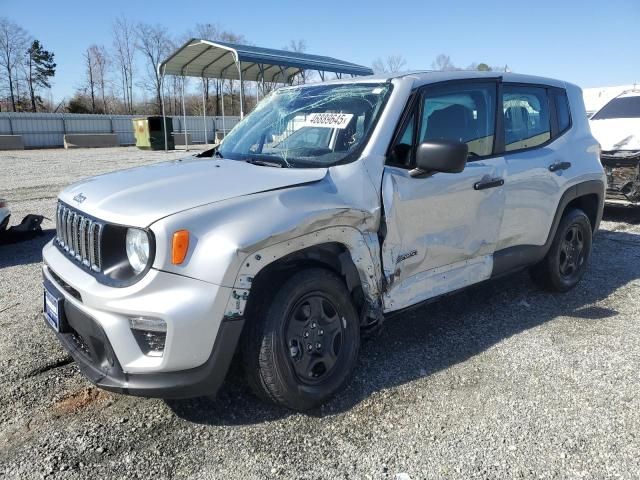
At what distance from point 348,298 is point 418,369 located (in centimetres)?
79

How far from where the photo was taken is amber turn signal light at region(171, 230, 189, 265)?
7.52ft

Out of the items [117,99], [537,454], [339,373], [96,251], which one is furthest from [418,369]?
[117,99]

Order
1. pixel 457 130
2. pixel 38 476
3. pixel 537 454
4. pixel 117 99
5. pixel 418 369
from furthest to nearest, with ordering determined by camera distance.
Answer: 1. pixel 117 99
2. pixel 457 130
3. pixel 418 369
4. pixel 537 454
5. pixel 38 476

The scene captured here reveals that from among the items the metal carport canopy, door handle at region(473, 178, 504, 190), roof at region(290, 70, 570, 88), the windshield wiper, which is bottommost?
door handle at region(473, 178, 504, 190)

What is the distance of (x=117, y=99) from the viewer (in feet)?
179

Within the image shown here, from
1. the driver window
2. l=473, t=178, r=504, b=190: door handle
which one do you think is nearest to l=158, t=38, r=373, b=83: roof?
the driver window

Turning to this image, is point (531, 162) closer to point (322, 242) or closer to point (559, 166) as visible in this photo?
point (559, 166)

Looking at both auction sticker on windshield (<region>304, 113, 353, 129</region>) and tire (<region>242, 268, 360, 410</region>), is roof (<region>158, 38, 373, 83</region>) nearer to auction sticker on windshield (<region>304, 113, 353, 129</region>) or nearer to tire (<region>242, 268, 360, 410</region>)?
auction sticker on windshield (<region>304, 113, 353, 129</region>)

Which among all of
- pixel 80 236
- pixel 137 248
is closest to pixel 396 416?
pixel 137 248

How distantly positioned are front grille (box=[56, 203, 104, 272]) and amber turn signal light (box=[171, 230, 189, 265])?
0.43 m

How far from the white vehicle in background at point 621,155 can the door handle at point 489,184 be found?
5.01m

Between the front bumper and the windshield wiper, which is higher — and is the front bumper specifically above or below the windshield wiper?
below

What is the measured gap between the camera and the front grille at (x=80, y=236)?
8.24ft

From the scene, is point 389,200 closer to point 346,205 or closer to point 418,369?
point 346,205
